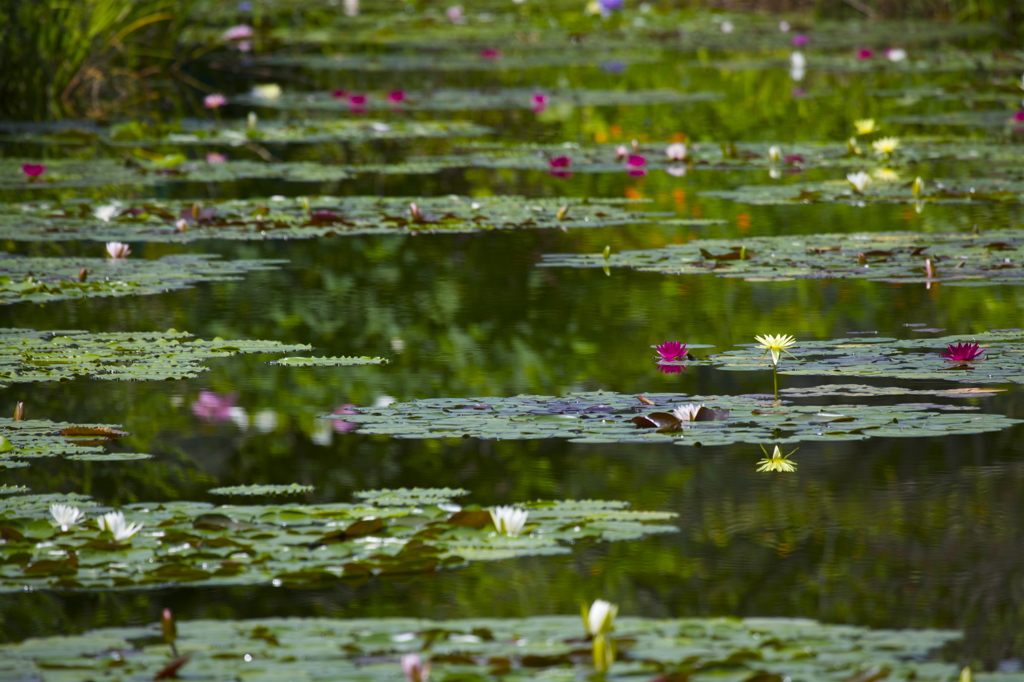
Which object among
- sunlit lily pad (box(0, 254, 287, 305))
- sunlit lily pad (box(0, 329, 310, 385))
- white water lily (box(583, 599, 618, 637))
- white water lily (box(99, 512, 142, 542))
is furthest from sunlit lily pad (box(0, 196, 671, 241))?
white water lily (box(583, 599, 618, 637))

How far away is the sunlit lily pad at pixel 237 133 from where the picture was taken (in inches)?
372

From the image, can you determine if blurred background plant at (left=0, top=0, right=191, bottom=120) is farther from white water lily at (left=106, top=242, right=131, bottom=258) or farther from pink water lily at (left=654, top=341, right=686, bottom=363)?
pink water lily at (left=654, top=341, right=686, bottom=363)

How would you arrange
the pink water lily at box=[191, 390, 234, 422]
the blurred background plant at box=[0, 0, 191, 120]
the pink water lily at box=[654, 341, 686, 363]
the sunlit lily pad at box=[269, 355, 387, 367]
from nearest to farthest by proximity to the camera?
the pink water lily at box=[191, 390, 234, 422], the pink water lily at box=[654, 341, 686, 363], the sunlit lily pad at box=[269, 355, 387, 367], the blurred background plant at box=[0, 0, 191, 120]

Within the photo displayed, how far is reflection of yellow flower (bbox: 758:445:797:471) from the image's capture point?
3389mm

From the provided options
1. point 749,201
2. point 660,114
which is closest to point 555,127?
point 660,114

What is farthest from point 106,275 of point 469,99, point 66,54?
point 469,99

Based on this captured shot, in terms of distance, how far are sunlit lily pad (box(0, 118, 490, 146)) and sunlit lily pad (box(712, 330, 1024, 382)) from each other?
5402 millimetres

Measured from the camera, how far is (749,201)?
6.98 meters

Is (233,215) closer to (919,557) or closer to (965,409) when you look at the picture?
(965,409)

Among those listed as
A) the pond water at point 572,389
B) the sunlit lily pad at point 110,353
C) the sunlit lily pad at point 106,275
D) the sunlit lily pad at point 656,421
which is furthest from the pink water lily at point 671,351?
the sunlit lily pad at point 106,275

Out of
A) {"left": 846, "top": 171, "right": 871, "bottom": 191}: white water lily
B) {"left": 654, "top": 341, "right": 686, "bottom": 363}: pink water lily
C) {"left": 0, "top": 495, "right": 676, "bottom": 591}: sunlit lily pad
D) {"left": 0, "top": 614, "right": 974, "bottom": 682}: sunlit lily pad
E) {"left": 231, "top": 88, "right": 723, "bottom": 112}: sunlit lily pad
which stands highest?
{"left": 231, "top": 88, "right": 723, "bottom": 112}: sunlit lily pad

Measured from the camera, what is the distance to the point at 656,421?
11.8 feet

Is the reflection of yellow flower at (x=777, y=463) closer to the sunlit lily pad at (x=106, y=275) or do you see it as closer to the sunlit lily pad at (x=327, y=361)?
the sunlit lily pad at (x=327, y=361)

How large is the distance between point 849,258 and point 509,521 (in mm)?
2927
